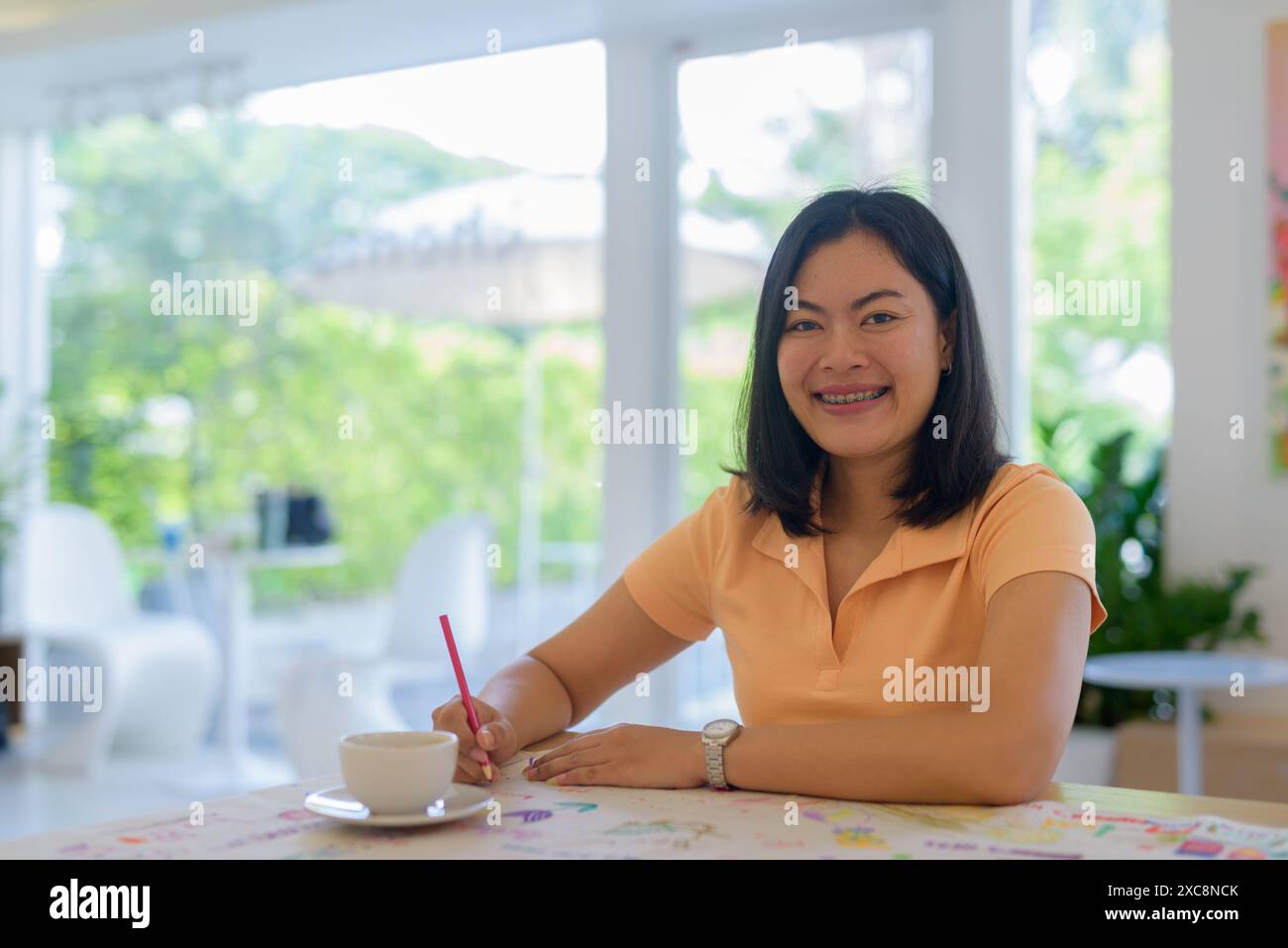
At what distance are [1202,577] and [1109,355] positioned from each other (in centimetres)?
70

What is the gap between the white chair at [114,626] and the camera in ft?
16.2

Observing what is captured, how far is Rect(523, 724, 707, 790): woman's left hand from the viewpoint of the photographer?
1.22 m

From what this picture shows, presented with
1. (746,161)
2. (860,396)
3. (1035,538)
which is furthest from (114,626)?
(1035,538)

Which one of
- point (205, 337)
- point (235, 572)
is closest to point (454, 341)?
point (205, 337)

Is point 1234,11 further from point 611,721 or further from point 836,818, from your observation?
point 836,818

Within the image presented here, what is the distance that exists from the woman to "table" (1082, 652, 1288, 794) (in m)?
1.35

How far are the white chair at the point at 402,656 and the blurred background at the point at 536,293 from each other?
14 mm

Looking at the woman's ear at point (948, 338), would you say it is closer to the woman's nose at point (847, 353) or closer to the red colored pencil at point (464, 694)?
the woman's nose at point (847, 353)

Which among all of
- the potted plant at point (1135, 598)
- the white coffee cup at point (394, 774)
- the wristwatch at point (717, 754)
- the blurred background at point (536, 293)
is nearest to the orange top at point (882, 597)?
the wristwatch at point (717, 754)

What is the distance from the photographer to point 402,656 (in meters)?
4.21

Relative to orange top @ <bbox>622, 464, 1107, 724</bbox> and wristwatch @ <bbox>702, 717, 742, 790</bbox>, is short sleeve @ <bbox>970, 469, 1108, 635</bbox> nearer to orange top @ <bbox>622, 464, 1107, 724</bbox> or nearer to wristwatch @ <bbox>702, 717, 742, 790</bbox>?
orange top @ <bbox>622, 464, 1107, 724</bbox>

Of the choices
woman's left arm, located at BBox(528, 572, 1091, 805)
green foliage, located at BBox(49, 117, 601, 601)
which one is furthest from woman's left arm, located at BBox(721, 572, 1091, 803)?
green foliage, located at BBox(49, 117, 601, 601)

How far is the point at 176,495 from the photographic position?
A: 21.7 feet

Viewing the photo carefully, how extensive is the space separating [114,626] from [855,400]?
424 cm
